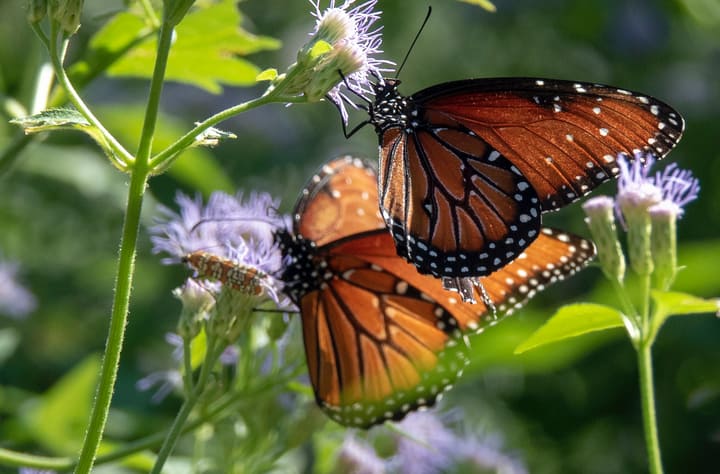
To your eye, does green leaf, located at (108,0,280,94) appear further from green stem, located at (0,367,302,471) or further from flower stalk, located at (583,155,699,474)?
flower stalk, located at (583,155,699,474)

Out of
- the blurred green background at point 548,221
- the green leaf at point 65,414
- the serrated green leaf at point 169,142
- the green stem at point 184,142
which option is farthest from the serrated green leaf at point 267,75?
the serrated green leaf at point 169,142

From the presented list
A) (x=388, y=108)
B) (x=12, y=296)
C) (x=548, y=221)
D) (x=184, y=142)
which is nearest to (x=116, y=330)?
(x=184, y=142)

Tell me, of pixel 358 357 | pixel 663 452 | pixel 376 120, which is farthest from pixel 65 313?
pixel 663 452

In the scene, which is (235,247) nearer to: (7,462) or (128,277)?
(7,462)

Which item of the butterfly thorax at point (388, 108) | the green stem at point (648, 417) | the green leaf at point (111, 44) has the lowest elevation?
the green stem at point (648, 417)

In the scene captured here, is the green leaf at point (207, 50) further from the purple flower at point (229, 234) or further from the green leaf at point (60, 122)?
the green leaf at point (60, 122)

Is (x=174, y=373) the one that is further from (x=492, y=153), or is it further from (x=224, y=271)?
(x=492, y=153)
